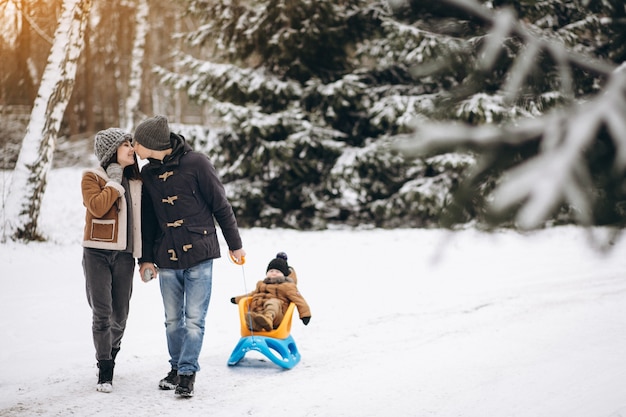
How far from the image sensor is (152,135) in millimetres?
4734

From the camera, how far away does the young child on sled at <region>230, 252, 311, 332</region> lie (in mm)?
5469

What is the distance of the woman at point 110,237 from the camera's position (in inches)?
185

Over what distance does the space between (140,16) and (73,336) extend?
39.8ft

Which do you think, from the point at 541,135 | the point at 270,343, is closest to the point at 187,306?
the point at 270,343

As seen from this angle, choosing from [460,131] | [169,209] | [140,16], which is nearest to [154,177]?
[169,209]

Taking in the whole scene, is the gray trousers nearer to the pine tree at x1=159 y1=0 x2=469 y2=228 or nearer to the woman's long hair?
the woman's long hair

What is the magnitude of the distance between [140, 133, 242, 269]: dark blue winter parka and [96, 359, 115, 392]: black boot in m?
0.80

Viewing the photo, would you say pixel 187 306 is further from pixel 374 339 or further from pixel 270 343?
pixel 374 339

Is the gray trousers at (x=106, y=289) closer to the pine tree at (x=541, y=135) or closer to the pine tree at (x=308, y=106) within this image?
the pine tree at (x=541, y=135)

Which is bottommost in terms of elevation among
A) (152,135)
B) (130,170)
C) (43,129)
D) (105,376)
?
(105,376)

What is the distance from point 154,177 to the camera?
490 centimetres

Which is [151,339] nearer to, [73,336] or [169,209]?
[73,336]

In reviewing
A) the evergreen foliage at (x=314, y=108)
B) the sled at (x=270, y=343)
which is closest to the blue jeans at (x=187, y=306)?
the sled at (x=270, y=343)

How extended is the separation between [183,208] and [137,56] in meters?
13.6
